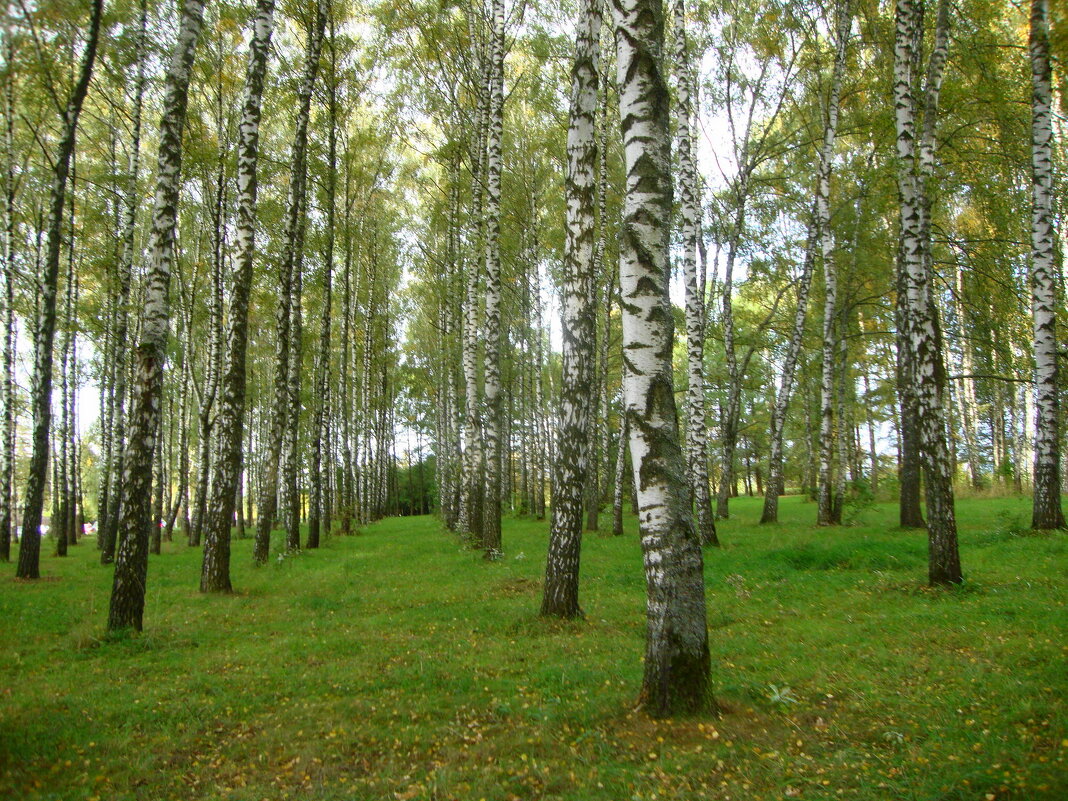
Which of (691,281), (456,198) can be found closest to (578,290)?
(691,281)

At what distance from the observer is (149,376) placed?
25.3ft

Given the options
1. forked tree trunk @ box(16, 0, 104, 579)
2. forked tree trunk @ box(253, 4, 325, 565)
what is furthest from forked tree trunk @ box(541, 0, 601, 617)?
forked tree trunk @ box(16, 0, 104, 579)

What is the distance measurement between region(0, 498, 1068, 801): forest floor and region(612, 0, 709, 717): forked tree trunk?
0.48 metres

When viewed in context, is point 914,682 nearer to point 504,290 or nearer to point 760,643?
point 760,643

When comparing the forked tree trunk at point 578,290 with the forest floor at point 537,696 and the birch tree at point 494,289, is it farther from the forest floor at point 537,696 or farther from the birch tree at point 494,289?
the birch tree at point 494,289

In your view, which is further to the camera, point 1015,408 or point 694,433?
point 1015,408

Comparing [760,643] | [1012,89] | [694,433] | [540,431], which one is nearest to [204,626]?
[760,643]

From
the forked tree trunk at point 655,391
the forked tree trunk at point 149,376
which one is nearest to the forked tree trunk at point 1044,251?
the forked tree trunk at point 655,391

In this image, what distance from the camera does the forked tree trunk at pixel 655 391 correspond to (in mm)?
4879

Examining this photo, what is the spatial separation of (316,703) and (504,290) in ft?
80.0

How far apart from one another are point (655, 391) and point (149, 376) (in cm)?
630

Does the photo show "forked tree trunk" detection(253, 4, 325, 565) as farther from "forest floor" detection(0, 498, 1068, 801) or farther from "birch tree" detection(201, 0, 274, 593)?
"forest floor" detection(0, 498, 1068, 801)

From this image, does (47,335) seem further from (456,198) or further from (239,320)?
(456,198)

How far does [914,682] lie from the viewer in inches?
217
